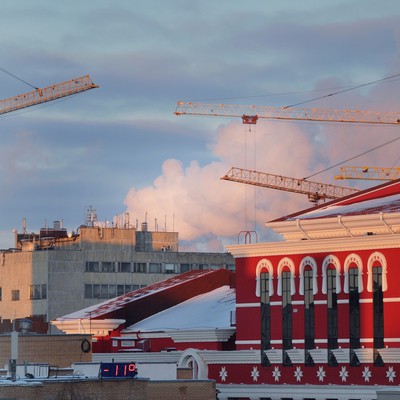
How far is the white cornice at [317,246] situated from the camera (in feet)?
281

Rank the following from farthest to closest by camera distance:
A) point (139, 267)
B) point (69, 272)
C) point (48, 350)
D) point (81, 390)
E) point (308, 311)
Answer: point (139, 267), point (69, 272), point (48, 350), point (308, 311), point (81, 390)

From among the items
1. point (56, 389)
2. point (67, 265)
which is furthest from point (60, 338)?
point (67, 265)

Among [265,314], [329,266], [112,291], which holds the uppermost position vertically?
[112,291]

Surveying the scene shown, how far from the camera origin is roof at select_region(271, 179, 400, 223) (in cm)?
8956

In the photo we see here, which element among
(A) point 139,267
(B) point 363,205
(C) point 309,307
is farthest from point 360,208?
(A) point 139,267

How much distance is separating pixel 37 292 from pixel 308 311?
108037 mm

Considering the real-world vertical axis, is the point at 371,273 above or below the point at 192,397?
above

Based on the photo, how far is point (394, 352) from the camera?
85000mm

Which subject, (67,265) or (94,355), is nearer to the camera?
(94,355)

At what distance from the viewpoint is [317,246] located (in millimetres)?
89062

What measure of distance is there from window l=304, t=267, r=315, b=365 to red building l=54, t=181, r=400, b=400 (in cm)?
6

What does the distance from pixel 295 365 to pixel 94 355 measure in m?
18.7

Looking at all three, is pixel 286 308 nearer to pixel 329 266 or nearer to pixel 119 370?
pixel 329 266

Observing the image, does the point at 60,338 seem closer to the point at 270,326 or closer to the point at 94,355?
the point at 94,355
